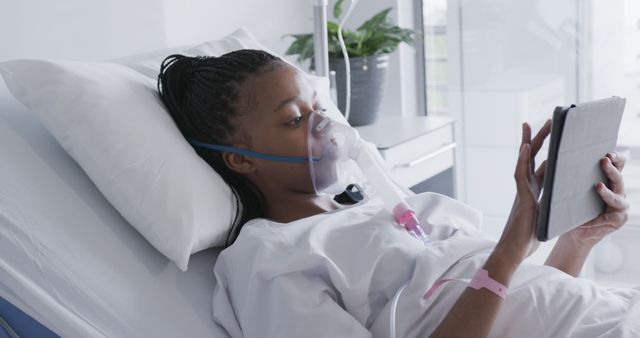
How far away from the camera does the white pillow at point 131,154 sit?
58.5 inches

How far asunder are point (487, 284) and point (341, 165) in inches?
16.9

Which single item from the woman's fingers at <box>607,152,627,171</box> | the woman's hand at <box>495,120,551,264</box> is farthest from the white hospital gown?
the woman's fingers at <box>607,152,627,171</box>

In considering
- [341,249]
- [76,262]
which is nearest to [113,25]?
[76,262]

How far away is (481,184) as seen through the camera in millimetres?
3424

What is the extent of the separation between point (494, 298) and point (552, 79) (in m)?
2.02

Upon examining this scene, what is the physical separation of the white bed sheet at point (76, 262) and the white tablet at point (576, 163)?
611mm

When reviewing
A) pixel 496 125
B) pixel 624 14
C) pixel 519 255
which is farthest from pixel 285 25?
pixel 519 255

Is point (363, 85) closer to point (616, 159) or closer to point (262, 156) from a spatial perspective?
point (262, 156)

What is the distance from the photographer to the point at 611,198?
56.6 inches

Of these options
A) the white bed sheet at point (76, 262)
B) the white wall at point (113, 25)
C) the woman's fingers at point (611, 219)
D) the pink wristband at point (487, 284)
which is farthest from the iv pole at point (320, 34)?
the pink wristband at point (487, 284)

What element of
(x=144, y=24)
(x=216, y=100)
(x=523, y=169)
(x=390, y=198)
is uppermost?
(x=144, y=24)

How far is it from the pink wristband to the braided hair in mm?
500

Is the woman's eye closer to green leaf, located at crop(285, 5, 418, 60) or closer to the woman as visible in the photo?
the woman

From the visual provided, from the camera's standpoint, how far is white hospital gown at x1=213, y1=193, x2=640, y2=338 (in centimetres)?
134
